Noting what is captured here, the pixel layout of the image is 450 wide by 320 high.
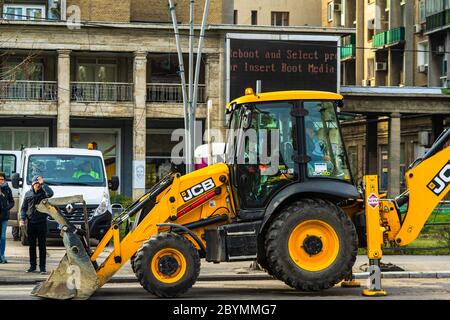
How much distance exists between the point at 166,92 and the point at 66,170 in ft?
92.3

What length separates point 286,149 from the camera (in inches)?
674

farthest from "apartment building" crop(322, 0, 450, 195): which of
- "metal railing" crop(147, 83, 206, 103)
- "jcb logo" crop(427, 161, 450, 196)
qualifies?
"jcb logo" crop(427, 161, 450, 196)

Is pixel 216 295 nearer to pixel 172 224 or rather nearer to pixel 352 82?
pixel 172 224

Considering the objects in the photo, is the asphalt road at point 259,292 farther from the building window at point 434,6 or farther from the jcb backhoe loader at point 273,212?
the building window at point 434,6

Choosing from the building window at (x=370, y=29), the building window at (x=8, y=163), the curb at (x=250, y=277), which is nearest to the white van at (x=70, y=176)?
the building window at (x=8, y=163)

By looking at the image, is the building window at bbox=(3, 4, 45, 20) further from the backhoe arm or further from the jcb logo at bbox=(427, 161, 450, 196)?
the jcb logo at bbox=(427, 161, 450, 196)

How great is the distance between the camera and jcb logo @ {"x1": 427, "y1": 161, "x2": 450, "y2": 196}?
57.0 feet

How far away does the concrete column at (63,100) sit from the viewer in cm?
5322

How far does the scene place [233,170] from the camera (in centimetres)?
1723

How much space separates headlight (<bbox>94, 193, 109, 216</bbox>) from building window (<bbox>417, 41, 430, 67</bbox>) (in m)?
40.6

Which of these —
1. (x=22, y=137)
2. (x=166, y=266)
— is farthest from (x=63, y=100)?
(x=166, y=266)

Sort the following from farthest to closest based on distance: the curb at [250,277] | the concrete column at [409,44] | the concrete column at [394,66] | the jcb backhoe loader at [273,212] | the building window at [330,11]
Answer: the building window at [330,11]
the concrete column at [394,66]
the concrete column at [409,44]
the curb at [250,277]
the jcb backhoe loader at [273,212]

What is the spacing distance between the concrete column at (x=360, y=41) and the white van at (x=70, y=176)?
46961mm

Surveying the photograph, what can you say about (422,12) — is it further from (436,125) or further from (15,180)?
(15,180)
